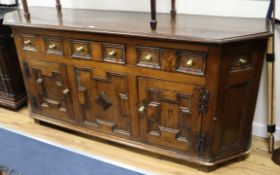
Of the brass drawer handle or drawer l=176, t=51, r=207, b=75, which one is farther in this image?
the brass drawer handle

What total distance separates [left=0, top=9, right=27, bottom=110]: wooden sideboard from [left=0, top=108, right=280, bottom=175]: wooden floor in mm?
256

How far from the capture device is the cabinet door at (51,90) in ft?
6.26

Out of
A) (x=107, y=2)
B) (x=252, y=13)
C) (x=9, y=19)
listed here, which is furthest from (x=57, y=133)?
(x=252, y=13)

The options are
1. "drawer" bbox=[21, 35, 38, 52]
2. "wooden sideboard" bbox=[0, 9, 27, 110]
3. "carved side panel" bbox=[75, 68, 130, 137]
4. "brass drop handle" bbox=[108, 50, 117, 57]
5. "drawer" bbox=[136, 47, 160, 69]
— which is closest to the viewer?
"drawer" bbox=[136, 47, 160, 69]

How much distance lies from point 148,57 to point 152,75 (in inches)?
4.5

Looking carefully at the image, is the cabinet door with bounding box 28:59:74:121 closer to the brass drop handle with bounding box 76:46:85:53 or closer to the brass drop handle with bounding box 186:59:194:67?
the brass drop handle with bounding box 76:46:85:53

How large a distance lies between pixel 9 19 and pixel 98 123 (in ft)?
3.30

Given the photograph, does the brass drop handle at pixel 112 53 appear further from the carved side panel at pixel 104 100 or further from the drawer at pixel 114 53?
the carved side panel at pixel 104 100

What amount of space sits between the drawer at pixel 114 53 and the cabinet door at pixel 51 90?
381mm

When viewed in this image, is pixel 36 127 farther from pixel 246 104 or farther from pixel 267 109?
pixel 267 109

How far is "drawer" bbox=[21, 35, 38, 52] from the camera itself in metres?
1.87

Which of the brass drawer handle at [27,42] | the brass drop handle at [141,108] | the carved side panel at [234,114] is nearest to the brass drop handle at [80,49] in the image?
the brass drawer handle at [27,42]

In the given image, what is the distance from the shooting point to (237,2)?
1.70 metres

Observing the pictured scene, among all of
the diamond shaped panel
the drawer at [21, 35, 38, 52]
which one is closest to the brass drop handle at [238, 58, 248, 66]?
the diamond shaped panel
